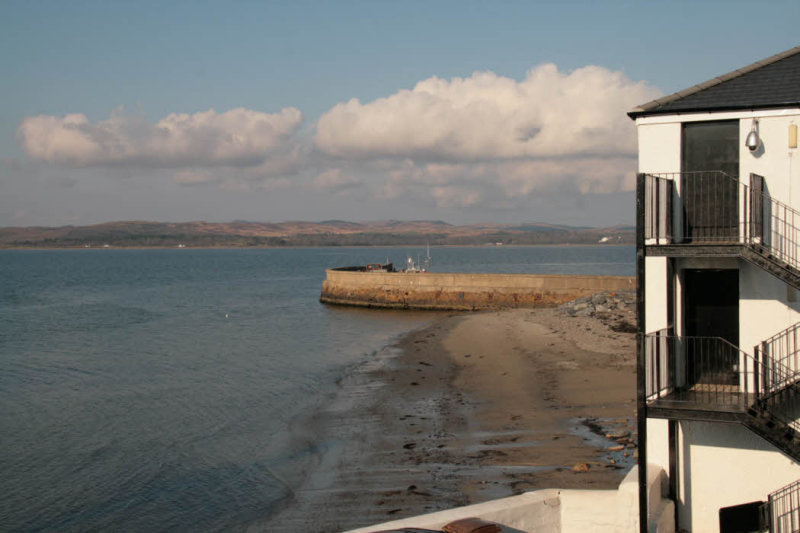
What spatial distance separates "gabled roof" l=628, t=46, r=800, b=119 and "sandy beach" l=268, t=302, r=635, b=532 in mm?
8058

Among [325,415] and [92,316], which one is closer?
[325,415]

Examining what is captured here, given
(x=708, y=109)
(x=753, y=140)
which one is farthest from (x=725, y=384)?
(x=708, y=109)

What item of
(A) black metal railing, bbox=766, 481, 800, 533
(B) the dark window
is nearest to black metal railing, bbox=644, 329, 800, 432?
(A) black metal railing, bbox=766, 481, 800, 533

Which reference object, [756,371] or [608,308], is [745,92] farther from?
[608,308]

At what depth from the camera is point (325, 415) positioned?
23.6 meters

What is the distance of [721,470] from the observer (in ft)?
33.1

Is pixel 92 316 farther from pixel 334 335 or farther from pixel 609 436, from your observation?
pixel 609 436

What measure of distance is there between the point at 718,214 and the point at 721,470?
3.67 m

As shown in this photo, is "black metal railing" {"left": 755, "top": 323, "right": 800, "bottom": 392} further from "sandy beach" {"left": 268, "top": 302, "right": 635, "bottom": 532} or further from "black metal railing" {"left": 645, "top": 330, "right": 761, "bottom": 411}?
"sandy beach" {"left": 268, "top": 302, "right": 635, "bottom": 532}

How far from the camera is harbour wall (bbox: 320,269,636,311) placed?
5241 cm

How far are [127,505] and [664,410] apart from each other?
12.5 m

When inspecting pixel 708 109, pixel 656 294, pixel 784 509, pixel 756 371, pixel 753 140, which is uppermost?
pixel 708 109

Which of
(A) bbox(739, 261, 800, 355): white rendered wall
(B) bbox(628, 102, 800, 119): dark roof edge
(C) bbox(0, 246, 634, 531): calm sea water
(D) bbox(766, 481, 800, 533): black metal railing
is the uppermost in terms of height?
(B) bbox(628, 102, 800, 119): dark roof edge

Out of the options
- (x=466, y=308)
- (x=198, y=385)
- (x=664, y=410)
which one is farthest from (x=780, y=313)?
(x=466, y=308)
